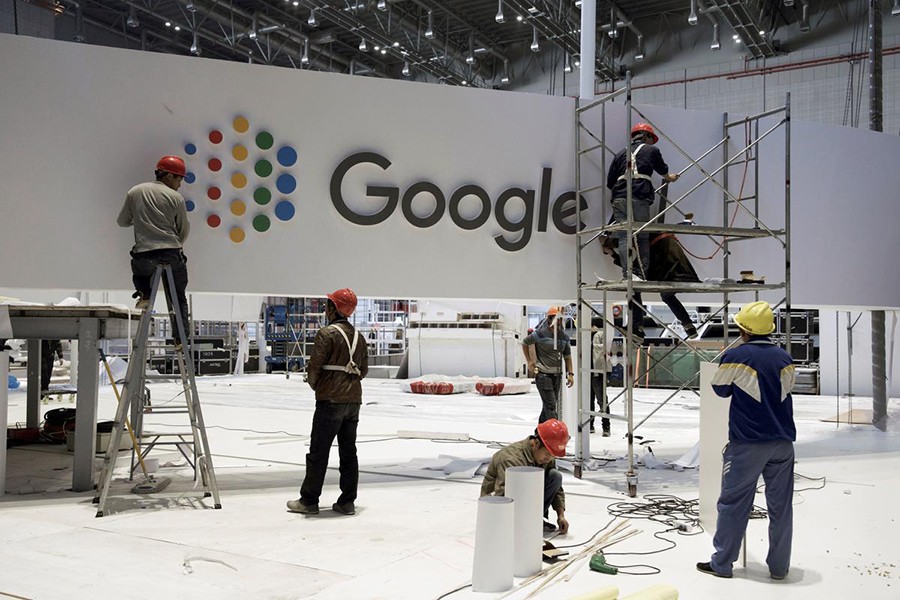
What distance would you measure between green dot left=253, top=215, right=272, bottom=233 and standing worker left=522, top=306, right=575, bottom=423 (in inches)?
150

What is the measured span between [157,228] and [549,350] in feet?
16.9

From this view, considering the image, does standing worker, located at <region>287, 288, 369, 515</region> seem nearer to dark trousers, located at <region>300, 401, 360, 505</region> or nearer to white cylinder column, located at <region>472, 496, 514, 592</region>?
dark trousers, located at <region>300, 401, 360, 505</region>

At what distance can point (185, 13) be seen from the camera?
22.0m

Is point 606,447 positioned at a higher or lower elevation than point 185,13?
lower

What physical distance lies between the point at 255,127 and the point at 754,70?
18.2 meters

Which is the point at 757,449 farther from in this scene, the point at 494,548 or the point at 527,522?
the point at 494,548

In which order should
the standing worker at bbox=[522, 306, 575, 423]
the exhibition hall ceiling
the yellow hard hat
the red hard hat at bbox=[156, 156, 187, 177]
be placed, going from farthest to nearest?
the exhibition hall ceiling < the standing worker at bbox=[522, 306, 575, 423] < the red hard hat at bbox=[156, 156, 187, 177] < the yellow hard hat

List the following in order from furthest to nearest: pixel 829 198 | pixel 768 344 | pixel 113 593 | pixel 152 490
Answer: pixel 829 198
pixel 152 490
pixel 768 344
pixel 113 593

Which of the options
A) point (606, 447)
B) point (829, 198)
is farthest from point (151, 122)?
point (829, 198)

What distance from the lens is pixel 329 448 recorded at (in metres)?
6.52

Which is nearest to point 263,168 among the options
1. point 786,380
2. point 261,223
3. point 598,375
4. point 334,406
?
point 261,223

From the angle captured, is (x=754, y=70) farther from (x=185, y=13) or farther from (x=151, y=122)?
(x=151, y=122)

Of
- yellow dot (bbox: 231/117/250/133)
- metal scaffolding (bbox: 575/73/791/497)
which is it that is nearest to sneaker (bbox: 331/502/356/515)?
metal scaffolding (bbox: 575/73/791/497)

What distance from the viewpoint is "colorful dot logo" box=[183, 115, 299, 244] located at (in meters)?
7.78
